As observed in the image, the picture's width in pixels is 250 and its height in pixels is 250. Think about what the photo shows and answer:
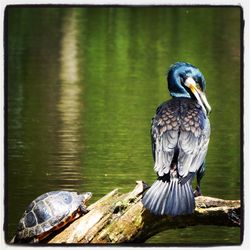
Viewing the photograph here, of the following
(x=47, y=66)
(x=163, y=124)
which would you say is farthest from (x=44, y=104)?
(x=163, y=124)

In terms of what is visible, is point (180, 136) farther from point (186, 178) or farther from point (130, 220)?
point (130, 220)

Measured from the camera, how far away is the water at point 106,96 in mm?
6617

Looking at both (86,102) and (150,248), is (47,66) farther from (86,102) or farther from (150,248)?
(150,248)

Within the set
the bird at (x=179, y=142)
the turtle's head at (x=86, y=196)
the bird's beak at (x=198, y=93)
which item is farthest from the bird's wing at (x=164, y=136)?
the turtle's head at (x=86, y=196)

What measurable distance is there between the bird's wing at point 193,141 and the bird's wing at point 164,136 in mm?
37

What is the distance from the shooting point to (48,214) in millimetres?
6488

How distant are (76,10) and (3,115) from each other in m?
0.59

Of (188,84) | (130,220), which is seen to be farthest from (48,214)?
(188,84)

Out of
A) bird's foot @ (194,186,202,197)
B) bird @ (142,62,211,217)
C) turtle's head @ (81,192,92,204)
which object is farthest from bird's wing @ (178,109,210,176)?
turtle's head @ (81,192,92,204)

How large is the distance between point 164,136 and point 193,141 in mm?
132

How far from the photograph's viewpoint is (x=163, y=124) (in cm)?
652

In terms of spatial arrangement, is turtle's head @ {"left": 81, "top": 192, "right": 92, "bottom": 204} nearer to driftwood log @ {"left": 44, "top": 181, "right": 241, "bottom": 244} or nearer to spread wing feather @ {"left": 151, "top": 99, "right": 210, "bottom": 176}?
driftwood log @ {"left": 44, "top": 181, "right": 241, "bottom": 244}

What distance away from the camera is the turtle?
648 cm

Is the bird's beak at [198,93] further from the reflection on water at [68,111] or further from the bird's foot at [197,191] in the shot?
the reflection on water at [68,111]
